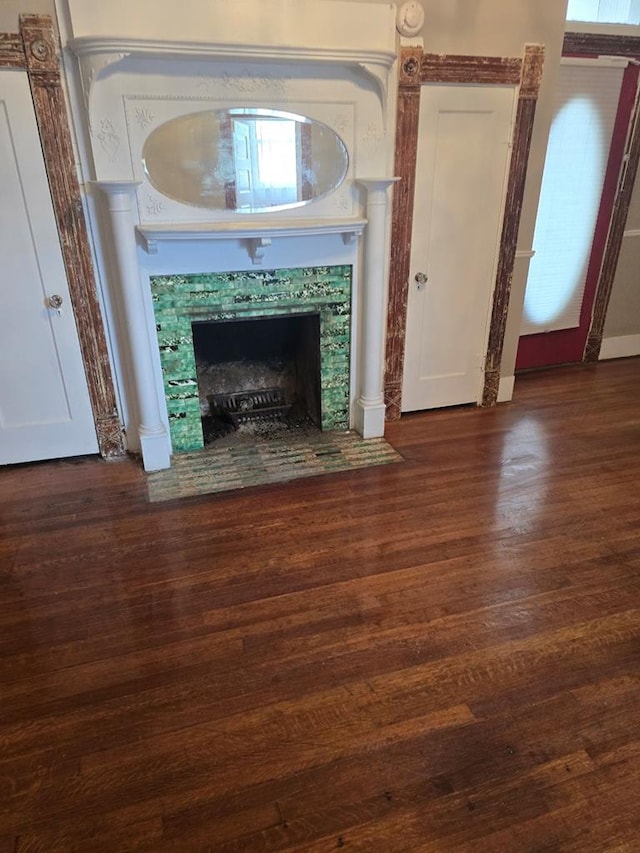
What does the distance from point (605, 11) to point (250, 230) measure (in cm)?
318

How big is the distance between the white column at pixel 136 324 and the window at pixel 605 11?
332cm

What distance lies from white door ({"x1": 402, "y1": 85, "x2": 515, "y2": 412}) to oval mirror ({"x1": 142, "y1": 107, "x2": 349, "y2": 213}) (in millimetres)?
628

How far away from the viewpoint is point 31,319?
305cm

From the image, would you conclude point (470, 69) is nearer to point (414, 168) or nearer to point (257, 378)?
point (414, 168)

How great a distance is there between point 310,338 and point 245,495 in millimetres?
1129

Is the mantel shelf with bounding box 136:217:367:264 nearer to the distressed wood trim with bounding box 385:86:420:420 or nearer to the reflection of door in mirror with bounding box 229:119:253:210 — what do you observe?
the reflection of door in mirror with bounding box 229:119:253:210

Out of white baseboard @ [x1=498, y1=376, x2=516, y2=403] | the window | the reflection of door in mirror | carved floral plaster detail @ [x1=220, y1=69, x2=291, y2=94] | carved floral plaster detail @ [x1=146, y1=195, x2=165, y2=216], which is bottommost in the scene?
white baseboard @ [x1=498, y1=376, x2=516, y2=403]

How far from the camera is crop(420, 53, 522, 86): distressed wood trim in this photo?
3.15m

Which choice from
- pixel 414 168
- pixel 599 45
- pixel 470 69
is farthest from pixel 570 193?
pixel 414 168

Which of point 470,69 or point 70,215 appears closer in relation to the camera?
point 70,215

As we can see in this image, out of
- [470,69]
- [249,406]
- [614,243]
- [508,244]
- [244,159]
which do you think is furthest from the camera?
[614,243]

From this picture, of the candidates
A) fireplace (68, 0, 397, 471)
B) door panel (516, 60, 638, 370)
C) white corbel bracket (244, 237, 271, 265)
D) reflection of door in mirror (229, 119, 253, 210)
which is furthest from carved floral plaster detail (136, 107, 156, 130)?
door panel (516, 60, 638, 370)

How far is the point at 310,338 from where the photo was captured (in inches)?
144

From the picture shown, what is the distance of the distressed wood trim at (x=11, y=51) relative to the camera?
8.43 feet
